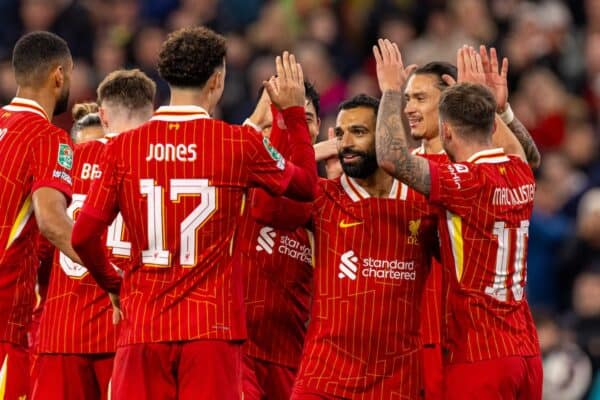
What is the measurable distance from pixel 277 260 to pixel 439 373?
126cm

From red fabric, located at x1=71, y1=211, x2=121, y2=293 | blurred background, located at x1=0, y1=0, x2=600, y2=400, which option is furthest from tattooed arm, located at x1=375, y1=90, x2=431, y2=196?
blurred background, located at x1=0, y1=0, x2=600, y2=400

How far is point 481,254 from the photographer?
26.6 ft

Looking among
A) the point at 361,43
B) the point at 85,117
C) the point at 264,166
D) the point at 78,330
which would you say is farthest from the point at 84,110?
the point at 361,43

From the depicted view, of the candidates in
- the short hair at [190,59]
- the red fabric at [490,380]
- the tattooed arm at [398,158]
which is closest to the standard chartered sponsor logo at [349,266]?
the tattooed arm at [398,158]

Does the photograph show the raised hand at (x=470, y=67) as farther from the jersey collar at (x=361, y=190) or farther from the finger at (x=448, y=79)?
the jersey collar at (x=361, y=190)

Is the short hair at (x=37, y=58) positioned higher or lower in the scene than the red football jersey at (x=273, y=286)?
higher

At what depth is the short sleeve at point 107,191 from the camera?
7504mm

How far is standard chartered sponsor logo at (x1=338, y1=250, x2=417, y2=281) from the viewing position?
8.34 m

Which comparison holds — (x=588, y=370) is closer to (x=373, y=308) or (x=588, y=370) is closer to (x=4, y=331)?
(x=373, y=308)

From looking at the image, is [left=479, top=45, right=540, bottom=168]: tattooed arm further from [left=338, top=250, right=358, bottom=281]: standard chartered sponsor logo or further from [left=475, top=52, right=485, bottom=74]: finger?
[left=338, top=250, right=358, bottom=281]: standard chartered sponsor logo

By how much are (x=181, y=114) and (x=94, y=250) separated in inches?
34.2

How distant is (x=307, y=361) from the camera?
837cm

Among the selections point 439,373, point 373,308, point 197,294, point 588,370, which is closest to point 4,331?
point 197,294

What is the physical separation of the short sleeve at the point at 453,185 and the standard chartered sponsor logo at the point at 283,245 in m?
1.44
